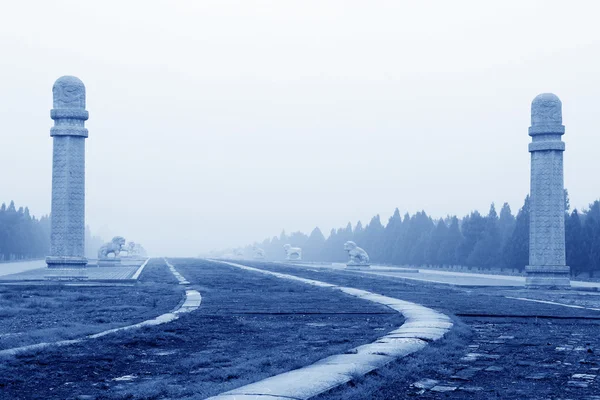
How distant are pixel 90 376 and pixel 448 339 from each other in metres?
4.53

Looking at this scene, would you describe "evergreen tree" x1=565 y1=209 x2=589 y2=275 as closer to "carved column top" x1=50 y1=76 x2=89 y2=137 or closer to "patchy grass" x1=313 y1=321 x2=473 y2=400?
"carved column top" x1=50 y1=76 x2=89 y2=137

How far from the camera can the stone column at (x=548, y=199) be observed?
26.7m

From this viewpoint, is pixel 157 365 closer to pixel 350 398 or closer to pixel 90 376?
pixel 90 376

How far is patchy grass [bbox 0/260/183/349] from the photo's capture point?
32.7ft

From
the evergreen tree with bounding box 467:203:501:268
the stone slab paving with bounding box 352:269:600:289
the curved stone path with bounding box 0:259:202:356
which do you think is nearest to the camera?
the curved stone path with bounding box 0:259:202:356

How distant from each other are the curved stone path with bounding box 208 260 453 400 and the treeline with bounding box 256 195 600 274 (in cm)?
3763

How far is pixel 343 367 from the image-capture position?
6.70 metres

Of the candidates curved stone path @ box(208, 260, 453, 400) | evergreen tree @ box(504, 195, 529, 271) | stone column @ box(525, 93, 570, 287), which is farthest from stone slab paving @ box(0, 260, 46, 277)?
evergreen tree @ box(504, 195, 529, 271)

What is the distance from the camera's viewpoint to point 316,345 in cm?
904

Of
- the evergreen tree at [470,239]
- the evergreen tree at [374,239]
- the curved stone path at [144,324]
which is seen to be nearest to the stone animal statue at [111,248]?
the evergreen tree at [470,239]

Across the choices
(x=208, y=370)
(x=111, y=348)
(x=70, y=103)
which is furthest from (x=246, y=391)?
(x=70, y=103)

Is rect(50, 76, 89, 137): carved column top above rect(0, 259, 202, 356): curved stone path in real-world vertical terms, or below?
above

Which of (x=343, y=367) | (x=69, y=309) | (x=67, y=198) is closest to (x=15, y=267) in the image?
(x=67, y=198)

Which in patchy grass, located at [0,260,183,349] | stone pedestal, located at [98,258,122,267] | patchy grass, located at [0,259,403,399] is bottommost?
stone pedestal, located at [98,258,122,267]
